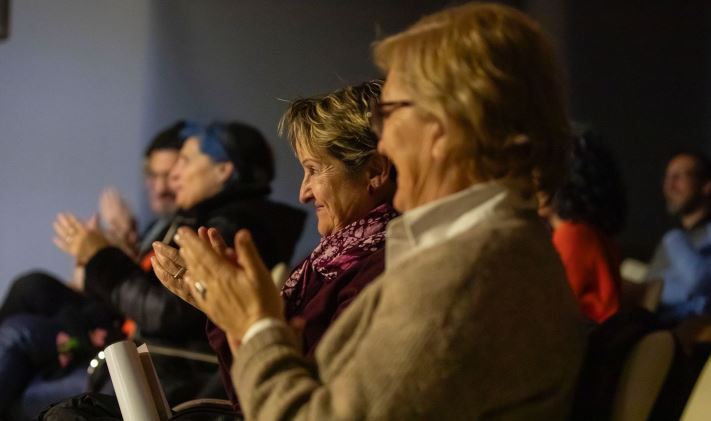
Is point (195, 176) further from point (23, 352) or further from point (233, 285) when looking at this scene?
point (233, 285)

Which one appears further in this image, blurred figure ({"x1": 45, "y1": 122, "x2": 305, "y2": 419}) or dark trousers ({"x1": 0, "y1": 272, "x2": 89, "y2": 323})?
dark trousers ({"x1": 0, "y1": 272, "x2": 89, "y2": 323})

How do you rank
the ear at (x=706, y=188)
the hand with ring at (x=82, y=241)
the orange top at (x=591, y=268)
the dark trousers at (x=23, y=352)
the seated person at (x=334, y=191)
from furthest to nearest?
the ear at (x=706, y=188) → the dark trousers at (x=23, y=352) → the orange top at (x=591, y=268) → the hand with ring at (x=82, y=241) → the seated person at (x=334, y=191)

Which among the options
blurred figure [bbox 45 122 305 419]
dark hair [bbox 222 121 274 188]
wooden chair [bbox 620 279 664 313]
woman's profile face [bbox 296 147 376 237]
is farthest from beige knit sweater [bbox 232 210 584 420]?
wooden chair [bbox 620 279 664 313]

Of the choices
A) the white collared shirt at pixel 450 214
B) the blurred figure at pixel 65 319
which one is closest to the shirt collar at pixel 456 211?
the white collared shirt at pixel 450 214

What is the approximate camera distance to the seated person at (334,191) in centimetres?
156

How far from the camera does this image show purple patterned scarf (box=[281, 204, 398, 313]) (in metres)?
1.53

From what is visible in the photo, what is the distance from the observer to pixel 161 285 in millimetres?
2621

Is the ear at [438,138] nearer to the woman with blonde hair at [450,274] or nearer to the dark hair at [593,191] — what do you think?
the woman with blonde hair at [450,274]

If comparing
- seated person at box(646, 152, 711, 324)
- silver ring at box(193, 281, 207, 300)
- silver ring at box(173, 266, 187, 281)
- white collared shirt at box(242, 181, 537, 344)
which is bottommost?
seated person at box(646, 152, 711, 324)

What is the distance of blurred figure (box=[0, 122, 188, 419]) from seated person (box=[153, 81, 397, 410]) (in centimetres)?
114

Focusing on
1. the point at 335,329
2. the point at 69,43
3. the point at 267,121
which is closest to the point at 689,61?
the point at 267,121

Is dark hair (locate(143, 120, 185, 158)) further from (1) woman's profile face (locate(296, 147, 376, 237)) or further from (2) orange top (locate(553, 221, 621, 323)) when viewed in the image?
(1) woman's profile face (locate(296, 147, 376, 237))

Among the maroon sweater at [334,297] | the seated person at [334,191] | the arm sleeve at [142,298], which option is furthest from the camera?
the arm sleeve at [142,298]

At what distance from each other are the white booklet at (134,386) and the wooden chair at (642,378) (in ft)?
2.14
